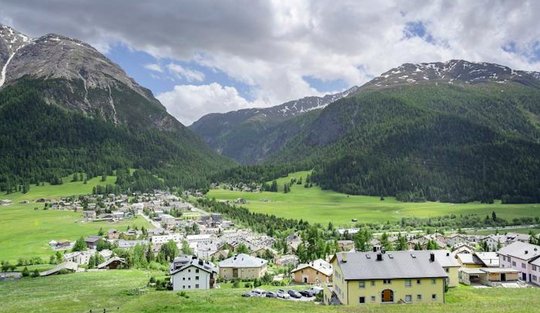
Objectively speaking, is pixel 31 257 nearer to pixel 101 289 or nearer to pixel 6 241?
pixel 6 241

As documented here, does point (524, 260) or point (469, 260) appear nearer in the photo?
point (524, 260)

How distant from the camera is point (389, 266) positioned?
63.5 meters

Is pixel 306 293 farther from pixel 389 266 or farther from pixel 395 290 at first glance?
pixel 395 290

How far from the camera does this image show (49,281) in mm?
85688

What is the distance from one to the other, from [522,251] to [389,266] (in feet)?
122

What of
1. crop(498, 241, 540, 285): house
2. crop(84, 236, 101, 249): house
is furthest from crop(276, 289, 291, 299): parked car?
crop(84, 236, 101, 249): house

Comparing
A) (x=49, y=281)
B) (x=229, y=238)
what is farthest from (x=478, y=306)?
(x=229, y=238)

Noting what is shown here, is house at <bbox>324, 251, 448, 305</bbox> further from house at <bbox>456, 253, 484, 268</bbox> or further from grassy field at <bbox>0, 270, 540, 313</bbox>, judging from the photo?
house at <bbox>456, 253, 484, 268</bbox>

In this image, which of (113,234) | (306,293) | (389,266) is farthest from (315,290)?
(113,234)

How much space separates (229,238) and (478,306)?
9335 centimetres

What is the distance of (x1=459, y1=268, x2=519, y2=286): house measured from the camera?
8125cm

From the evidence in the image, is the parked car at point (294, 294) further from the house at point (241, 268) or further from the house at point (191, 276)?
the house at point (241, 268)

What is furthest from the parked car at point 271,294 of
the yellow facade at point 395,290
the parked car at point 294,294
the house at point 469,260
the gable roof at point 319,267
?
the house at point 469,260

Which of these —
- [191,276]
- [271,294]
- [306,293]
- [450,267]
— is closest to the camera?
[271,294]
